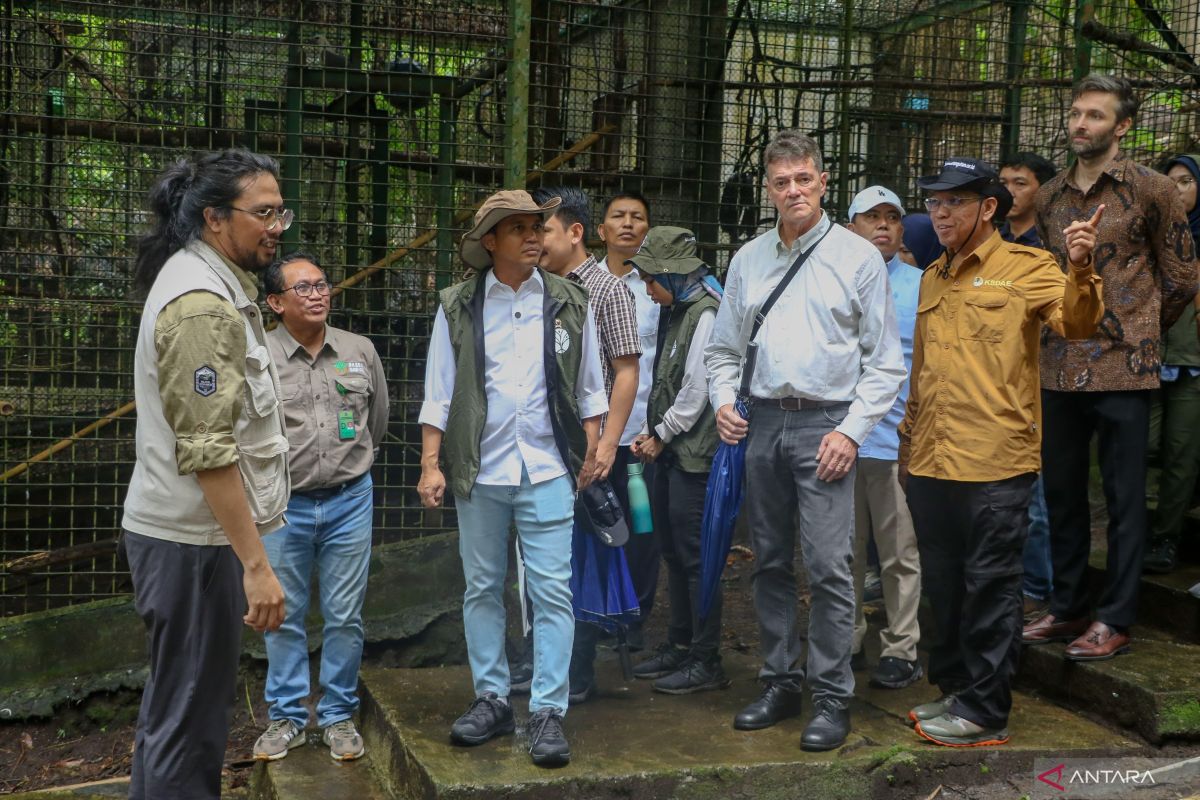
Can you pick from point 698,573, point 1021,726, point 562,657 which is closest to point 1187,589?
point 1021,726

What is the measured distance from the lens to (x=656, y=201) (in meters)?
6.20

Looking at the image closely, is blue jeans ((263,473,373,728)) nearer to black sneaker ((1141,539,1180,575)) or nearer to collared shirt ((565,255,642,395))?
collared shirt ((565,255,642,395))

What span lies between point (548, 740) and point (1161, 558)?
309 centimetres

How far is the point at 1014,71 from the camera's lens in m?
6.73

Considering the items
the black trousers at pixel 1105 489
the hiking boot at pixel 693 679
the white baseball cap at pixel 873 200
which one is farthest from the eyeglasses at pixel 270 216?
the black trousers at pixel 1105 489

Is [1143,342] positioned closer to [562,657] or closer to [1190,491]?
[1190,491]

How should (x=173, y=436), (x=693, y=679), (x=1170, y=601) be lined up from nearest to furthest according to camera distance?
1. (x=173, y=436)
2. (x=693, y=679)
3. (x=1170, y=601)

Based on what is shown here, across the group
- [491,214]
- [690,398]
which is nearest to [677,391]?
[690,398]

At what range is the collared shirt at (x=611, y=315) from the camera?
4.47m

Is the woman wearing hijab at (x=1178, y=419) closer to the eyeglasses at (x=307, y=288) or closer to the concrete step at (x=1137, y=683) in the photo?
the concrete step at (x=1137, y=683)

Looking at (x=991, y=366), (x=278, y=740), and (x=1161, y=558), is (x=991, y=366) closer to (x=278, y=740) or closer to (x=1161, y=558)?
(x=1161, y=558)

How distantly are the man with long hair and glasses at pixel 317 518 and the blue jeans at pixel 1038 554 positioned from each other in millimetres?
3014

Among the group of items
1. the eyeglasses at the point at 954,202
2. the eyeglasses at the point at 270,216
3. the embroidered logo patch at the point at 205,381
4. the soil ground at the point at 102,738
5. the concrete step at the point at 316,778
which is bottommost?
the soil ground at the point at 102,738

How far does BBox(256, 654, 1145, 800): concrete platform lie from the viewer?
375 centimetres
